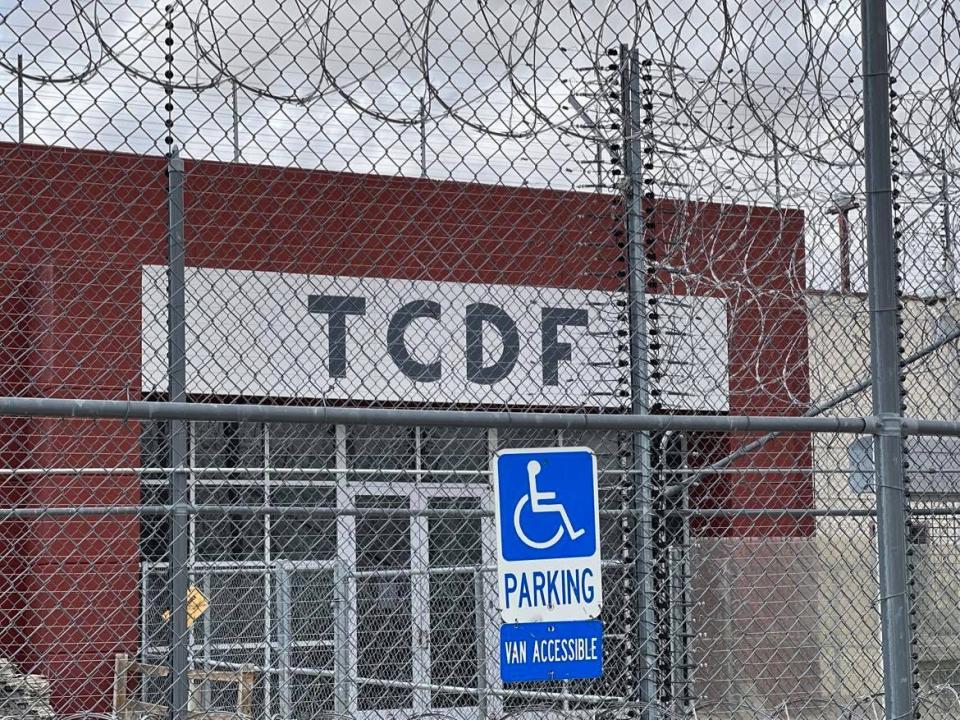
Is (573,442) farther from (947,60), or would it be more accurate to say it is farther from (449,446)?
(947,60)

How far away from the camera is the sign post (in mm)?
3705

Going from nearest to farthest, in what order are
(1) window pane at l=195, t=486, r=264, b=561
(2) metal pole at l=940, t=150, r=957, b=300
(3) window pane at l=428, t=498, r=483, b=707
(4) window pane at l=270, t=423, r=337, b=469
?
1. (2) metal pole at l=940, t=150, r=957, b=300
2. (3) window pane at l=428, t=498, r=483, b=707
3. (1) window pane at l=195, t=486, r=264, b=561
4. (4) window pane at l=270, t=423, r=337, b=469

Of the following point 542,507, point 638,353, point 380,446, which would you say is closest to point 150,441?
point 380,446

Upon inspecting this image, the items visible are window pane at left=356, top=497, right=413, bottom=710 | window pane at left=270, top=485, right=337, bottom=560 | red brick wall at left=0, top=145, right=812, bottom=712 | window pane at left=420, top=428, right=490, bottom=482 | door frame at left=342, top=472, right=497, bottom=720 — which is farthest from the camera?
window pane at left=420, top=428, right=490, bottom=482

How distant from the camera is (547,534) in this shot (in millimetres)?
3760

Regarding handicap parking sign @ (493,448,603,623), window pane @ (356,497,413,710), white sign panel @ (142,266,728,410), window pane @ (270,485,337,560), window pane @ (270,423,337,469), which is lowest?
window pane @ (356,497,413,710)

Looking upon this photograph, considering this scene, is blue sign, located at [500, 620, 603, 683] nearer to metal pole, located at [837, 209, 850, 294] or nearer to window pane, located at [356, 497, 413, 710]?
metal pole, located at [837, 209, 850, 294]

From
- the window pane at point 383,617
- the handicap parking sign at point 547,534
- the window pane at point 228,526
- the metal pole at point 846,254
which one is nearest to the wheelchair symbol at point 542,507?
the handicap parking sign at point 547,534

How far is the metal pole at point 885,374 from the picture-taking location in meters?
3.93

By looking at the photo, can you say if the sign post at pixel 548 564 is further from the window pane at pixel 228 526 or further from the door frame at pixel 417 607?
the window pane at pixel 228 526

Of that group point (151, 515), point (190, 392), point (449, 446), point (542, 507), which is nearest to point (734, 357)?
point (449, 446)

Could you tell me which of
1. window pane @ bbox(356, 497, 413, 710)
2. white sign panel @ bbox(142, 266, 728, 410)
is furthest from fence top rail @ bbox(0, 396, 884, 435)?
white sign panel @ bbox(142, 266, 728, 410)

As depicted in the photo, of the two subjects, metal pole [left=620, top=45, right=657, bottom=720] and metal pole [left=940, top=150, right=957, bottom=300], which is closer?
metal pole [left=620, top=45, right=657, bottom=720]

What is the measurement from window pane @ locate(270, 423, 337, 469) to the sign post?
6.90 meters
